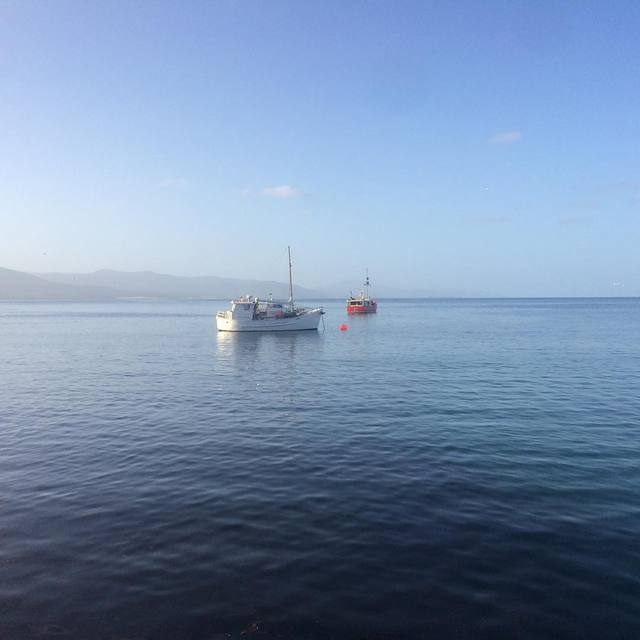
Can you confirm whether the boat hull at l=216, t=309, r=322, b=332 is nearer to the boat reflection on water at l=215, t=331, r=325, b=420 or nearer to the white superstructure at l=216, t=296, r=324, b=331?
the white superstructure at l=216, t=296, r=324, b=331

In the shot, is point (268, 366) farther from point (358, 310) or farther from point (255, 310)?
point (358, 310)

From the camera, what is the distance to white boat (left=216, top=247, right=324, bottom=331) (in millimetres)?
82750

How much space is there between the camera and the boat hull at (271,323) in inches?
3260

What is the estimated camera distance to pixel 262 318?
84.0 m

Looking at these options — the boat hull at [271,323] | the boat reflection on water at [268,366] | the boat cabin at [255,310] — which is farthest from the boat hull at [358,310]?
the boat reflection on water at [268,366]

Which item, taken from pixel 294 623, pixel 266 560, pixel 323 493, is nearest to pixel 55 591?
pixel 266 560

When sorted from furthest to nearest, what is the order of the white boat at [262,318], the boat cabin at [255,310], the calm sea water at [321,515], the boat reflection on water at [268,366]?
1. the white boat at [262,318]
2. the boat cabin at [255,310]
3. the boat reflection on water at [268,366]
4. the calm sea water at [321,515]

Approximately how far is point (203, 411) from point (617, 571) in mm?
21326

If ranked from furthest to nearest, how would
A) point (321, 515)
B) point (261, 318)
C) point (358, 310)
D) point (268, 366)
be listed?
1. point (358, 310)
2. point (261, 318)
3. point (268, 366)
4. point (321, 515)

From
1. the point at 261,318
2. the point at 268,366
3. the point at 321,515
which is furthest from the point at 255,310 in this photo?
the point at 321,515

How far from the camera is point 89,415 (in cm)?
2598

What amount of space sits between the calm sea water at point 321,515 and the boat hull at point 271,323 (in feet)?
168

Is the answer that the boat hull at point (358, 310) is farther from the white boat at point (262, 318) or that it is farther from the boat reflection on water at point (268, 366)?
the boat reflection on water at point (268, 366)

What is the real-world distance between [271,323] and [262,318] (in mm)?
1910
